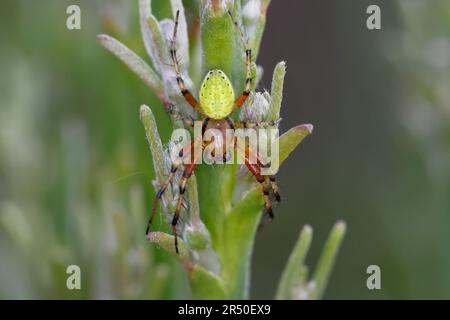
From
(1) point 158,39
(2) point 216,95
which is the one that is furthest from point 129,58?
(2) point 216,95

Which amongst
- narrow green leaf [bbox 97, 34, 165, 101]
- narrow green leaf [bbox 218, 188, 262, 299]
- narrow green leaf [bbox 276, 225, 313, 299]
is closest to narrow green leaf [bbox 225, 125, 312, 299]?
narrow green leaf [bbox 218, 188, 262, 299]

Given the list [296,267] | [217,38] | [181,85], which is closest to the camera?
[217,38]

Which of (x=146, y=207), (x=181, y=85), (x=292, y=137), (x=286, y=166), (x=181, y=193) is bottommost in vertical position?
(x=286, y=166)

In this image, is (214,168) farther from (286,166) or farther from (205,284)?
(286,166)

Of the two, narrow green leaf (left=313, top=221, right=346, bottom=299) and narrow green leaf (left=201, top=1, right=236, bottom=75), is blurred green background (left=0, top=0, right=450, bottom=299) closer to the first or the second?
narrow green leaf (left=313, top=221, right=346, bottom=299)

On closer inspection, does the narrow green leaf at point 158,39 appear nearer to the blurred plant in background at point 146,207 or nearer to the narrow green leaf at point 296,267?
the blurred plant in background at point 146,207

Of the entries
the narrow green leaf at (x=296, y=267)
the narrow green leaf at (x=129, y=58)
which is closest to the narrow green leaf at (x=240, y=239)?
the narrow green leaf at (x=296, y=267)

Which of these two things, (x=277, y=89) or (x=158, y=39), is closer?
(x=277, y=89)
